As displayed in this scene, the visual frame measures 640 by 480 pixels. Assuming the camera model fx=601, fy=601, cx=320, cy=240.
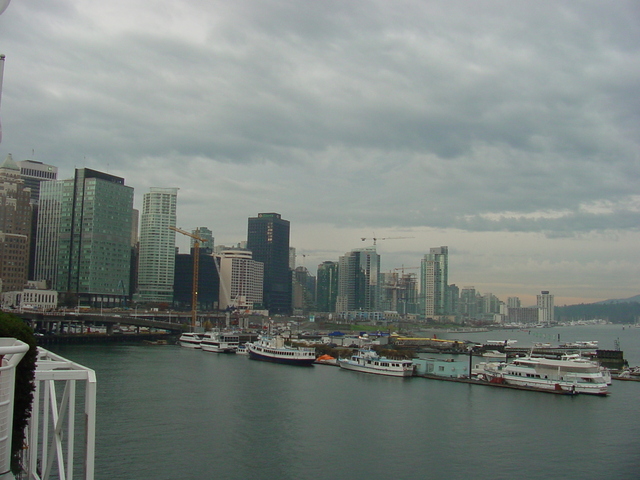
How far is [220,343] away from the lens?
2514 inches

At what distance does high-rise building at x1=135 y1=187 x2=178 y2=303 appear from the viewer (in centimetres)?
13838

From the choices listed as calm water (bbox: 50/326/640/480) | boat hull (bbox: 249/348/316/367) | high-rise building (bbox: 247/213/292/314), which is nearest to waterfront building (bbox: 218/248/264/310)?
high-rise building (bbox: 247/213/292/314)

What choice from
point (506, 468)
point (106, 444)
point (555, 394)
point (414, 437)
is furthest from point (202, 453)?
point (555, 394)

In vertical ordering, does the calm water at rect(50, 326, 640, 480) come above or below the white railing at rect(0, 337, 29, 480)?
below

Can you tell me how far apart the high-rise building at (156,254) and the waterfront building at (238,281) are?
20019 mm

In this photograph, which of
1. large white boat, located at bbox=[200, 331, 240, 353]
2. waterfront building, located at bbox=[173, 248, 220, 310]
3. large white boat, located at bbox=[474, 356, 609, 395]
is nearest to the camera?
large white boat, located at bbox=[474, 356, 609, 395]

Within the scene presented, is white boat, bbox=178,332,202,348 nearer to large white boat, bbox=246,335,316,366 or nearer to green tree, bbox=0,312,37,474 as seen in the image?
large white boat, bbox=246,335,316,366

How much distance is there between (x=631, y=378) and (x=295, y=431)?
3318cm

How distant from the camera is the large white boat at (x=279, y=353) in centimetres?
5072

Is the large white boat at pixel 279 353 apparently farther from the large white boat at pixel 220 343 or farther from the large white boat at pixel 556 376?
the large white boat at pixel 556 376

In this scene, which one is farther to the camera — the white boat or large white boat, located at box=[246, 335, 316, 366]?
the white boat

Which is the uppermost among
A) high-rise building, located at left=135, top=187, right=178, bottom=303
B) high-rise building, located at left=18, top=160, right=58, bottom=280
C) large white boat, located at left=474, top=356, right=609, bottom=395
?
high-rise building, located at left=18, top=160, right=58, bottom=280

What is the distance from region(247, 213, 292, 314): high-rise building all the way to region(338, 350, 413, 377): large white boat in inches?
5268

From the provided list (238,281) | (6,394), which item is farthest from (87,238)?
(6,394)
